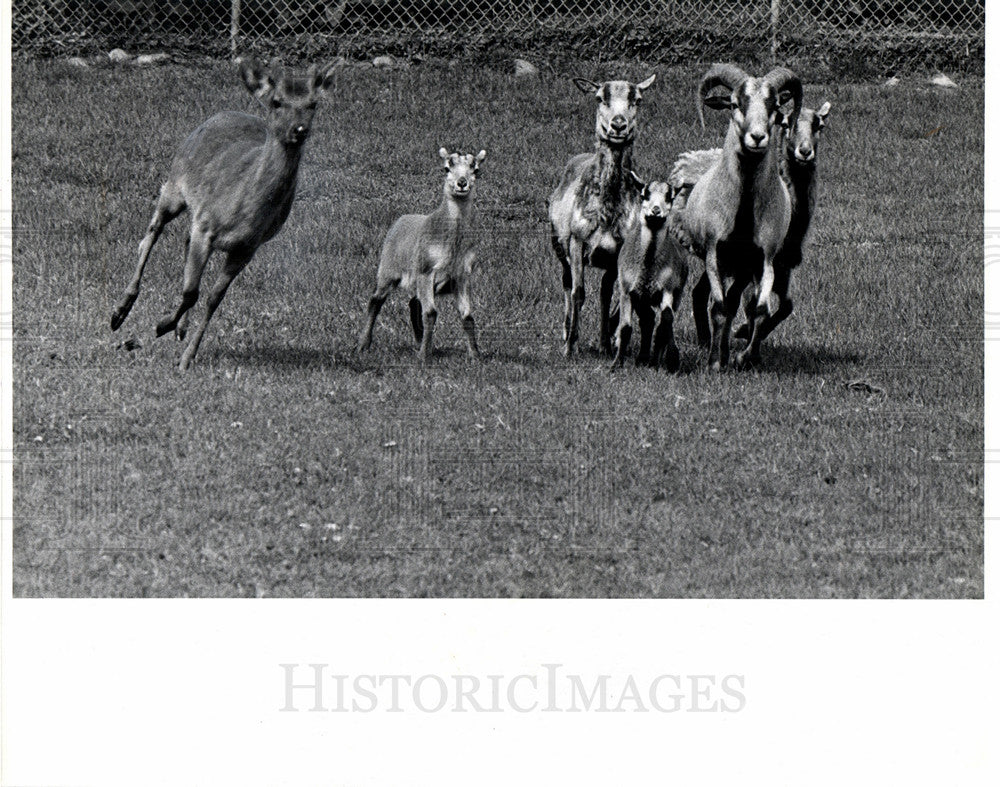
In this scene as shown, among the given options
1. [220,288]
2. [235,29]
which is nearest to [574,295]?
[220,288]

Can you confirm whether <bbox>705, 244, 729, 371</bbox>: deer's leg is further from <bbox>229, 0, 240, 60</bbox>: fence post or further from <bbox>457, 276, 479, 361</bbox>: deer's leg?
<bbox>229, 0, 240, 60</bbox>: fence post

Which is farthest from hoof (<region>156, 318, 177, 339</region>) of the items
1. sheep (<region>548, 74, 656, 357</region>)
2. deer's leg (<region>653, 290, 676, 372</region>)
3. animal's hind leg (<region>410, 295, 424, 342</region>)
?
deer's leg (<region>653, 290, 676, 372</region>)

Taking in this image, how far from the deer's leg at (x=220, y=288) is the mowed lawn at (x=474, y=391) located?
12 centimetres

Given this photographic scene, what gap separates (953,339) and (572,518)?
369 cm

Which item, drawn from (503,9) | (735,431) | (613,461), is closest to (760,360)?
(735,431)

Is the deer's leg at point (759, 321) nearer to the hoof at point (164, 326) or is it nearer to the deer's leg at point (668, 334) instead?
the deer's leg at point (668, 334)

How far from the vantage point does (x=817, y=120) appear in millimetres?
12711

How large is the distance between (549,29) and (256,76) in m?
4.74

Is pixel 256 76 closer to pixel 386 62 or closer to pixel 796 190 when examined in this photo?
pixel 386 62

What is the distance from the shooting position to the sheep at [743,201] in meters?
12.1

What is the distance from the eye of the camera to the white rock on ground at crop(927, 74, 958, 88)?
14.5 meters

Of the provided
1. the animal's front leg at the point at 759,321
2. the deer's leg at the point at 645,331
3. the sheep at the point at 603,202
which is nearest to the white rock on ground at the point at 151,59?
the sheep at the point at 603,202

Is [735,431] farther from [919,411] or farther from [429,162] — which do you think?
[429,162]

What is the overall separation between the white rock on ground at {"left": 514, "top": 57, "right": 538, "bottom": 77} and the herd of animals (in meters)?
2.67
